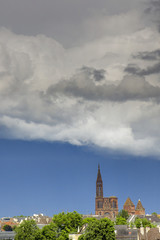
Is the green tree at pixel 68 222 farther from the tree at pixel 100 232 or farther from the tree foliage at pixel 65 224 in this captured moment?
the tree at pixel 100 232

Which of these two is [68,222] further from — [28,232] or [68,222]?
[28,232]

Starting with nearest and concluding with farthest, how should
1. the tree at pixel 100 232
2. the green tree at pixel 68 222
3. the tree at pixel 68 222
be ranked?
the tree at pixel 100 232, the tree at pixel 68 222, the green tree at pixel 68 222

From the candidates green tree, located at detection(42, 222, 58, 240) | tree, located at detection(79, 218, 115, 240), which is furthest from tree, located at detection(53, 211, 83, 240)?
tree, located at detection(79, 218, 115, 240)

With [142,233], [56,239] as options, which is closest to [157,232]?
[142,233]

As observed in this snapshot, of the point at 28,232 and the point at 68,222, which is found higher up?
the point at 68,222

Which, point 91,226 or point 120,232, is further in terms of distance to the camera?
point 120,232

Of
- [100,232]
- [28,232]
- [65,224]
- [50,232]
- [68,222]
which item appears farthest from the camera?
[68,222]

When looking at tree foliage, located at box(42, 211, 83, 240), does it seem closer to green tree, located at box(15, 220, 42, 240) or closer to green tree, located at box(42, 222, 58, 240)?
green tree, located at box(42, 222, 58, 240)

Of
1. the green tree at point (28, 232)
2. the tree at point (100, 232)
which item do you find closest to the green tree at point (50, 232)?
the green tree at point (28, 232)

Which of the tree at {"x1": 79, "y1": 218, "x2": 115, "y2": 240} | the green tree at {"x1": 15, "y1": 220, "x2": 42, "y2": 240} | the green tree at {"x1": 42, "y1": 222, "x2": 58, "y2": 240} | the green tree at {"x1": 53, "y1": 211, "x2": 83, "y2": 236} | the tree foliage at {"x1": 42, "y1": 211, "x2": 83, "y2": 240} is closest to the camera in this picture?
the tree at {"x1": 79, "y1": 218, "x2": 115, "y2": 240}

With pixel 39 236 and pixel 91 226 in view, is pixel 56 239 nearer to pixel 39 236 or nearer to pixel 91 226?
pixel 39 236

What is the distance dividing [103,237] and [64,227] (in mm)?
33612

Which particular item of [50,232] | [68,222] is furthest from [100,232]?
[68,222]

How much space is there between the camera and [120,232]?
11288 cm
